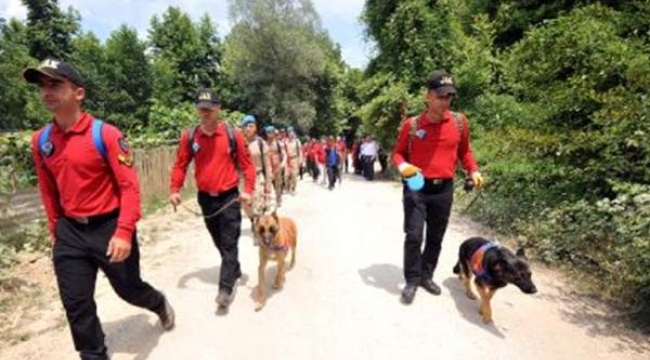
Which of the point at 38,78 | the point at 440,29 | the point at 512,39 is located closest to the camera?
the point at 38,78

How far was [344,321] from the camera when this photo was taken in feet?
16.9

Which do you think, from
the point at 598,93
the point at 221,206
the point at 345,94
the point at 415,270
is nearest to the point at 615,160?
the point at 598,93

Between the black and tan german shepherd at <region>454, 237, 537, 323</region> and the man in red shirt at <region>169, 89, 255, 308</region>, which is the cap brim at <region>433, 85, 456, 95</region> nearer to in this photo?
the black and tan german shepherd at <region>454, 237, 537, 323</region>

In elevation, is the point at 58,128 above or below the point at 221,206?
above

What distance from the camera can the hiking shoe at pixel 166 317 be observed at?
4.79 meters

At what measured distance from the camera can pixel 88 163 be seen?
3594 millimetres

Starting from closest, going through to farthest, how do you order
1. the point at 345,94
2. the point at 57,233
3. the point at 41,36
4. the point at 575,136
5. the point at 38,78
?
1. the point at 38,78
2. the point at 57,233
3. the point at 575,136
4. the point at 41,36
5. the point at 345,94

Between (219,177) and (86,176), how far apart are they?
1.95m

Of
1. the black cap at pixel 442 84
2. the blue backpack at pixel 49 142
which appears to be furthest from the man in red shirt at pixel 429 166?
the blue backpack at pixel 49 142

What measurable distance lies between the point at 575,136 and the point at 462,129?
304 cm

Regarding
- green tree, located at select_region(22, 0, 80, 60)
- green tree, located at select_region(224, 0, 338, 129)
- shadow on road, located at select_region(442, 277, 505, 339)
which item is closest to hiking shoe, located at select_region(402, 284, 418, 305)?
shadow on road, located at select_region(442, 277, 505, 339)

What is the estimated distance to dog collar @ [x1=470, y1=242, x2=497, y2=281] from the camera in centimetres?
500

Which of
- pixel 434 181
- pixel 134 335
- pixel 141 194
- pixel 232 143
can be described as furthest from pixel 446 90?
pixel 141 194

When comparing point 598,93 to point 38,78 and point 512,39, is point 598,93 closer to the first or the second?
point 38,78
